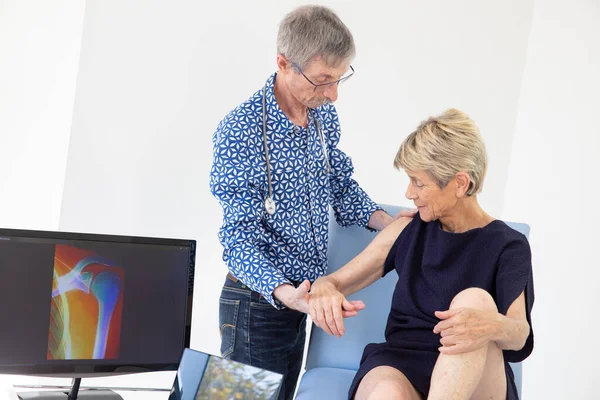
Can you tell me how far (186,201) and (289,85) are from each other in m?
1.04

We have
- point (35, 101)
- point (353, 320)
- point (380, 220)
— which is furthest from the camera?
point (35, 101)

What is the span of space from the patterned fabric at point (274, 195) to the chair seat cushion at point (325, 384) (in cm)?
31

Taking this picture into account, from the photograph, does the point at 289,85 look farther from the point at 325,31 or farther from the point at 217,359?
the point at 217,359

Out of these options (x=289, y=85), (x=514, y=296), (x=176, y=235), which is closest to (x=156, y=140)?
(x=176, y=235)

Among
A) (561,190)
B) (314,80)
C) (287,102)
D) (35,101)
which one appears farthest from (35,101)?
(561,190)

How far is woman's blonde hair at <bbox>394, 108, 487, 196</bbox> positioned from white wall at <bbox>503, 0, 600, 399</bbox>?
4.62 ft

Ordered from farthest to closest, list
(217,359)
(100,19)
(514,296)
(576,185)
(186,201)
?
(576,185) → (186,201) → (100,19) → (514,296) → (217,359)

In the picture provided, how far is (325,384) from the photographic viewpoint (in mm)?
2357

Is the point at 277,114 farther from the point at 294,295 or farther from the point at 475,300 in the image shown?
the point at 475,300

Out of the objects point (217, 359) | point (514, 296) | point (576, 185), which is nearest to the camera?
point (217, 359)

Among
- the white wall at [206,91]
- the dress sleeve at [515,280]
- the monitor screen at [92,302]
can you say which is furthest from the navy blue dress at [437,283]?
the white wall at [206,91]

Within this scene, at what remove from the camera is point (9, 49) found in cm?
299

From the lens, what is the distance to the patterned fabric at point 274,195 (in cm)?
213

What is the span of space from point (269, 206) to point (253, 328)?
352mm
